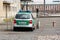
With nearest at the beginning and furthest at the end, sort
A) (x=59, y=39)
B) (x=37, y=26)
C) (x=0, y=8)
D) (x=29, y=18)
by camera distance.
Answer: (x=59, y=39) < (x=29, y=18) < (x=37, y=26) < (x=0, y=8)

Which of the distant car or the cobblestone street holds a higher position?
the distant car

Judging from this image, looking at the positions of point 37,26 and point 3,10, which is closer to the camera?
point 37,26

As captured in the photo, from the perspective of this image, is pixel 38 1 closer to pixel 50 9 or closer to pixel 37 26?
pixel 50 9

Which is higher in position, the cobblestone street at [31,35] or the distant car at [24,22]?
the distant car at [24,22]

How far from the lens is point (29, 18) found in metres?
23.1

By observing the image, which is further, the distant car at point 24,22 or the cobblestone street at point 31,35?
the distant car at point 24,22

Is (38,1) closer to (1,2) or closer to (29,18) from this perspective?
(1,2)

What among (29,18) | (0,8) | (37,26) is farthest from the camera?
(0,8)

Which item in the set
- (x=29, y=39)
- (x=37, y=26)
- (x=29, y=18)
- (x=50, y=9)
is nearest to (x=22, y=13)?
(x=29, y=18)

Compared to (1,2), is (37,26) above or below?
below

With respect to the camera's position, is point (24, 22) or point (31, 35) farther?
point (24, 22)

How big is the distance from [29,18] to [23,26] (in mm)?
861

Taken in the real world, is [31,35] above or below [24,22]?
below

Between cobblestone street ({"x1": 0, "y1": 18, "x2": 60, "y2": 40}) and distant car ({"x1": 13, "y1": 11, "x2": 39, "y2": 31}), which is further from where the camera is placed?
distant car ({"x1": 13, "y1": 11, "x2": 39, "y2": 31})
